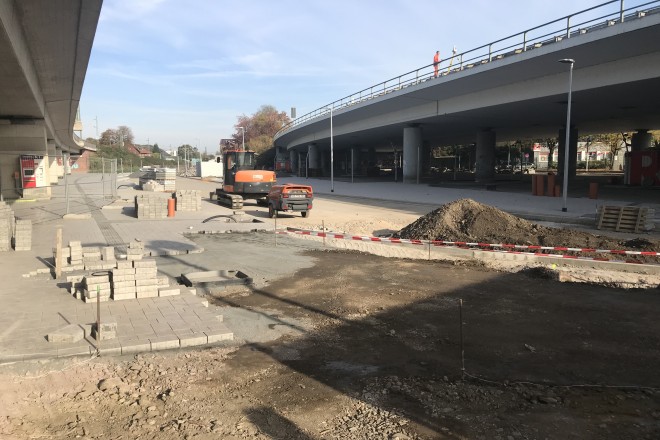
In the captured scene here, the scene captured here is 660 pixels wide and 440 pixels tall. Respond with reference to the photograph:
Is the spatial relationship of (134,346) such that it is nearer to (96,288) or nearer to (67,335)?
(67,335)

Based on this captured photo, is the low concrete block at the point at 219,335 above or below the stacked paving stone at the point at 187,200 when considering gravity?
below

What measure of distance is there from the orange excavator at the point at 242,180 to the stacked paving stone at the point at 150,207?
4.67m

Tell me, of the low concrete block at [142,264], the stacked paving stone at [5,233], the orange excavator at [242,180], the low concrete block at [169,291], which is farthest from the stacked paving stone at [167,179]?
the low concrete block at [169,291]

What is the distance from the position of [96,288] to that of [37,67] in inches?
525

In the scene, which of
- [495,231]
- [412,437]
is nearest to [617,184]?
[495,231]

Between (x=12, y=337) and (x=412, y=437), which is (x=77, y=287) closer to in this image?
(x=12, y=337)

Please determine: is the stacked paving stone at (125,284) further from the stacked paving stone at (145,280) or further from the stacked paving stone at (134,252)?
the stacked paving stone at (134,252)

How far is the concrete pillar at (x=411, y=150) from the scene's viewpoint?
46719 mm

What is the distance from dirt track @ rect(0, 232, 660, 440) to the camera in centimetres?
437

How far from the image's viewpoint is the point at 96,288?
26.2 feet

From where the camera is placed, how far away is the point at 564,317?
7.78m

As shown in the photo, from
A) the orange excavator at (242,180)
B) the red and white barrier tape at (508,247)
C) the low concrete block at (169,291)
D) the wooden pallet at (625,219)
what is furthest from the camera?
the orange excavator at (242,180)

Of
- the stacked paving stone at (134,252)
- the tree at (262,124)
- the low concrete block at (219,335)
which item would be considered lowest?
the low concrete block at (219,335)

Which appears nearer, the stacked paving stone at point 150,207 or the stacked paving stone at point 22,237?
the stacked paving stone at point 22,237
